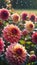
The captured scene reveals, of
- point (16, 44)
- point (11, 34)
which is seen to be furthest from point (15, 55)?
point (11, 34)

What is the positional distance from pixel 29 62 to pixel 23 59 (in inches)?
6.3

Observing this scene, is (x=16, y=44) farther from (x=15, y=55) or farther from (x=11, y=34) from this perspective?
(x=11, y=34)

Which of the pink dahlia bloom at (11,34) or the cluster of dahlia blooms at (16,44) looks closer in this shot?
the cluster of dahlia blooms at (16,44)

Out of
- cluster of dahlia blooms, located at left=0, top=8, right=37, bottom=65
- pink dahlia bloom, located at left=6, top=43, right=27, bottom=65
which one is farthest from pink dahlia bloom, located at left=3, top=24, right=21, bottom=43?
pink dahlia bloom, located at left=6, top=43, right=27, bottom=65

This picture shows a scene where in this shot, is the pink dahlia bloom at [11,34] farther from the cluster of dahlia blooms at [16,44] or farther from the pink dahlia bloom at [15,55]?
the pink dahlia bloom at [15,55]

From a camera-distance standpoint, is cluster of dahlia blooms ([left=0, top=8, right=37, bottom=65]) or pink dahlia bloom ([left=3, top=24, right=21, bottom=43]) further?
pink dahlia bloom ([left=3, top=24, right=21, bottom=43])

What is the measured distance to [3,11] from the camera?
2.11 meters

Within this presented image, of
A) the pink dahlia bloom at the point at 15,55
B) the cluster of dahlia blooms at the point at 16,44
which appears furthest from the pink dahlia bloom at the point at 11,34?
the pink dahlia bloom at the point at 15,55

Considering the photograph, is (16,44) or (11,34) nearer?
(16,44)

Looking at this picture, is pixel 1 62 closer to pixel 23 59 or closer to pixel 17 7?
pixel 23 59

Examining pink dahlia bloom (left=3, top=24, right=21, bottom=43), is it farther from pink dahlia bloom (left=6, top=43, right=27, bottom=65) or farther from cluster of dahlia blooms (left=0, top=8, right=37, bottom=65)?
pink dahlia bloom (left=6, top=43, right=27, bottom=65)

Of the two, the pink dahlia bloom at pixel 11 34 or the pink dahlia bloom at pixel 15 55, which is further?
the pink dahlia bloom at pixel 11 34

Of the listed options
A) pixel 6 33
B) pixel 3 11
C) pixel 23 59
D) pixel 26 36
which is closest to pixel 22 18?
pixel 3 11

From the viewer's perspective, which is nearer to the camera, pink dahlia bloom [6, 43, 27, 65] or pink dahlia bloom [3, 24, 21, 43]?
pink dahlia bloom [6, 43, 27, 65]
